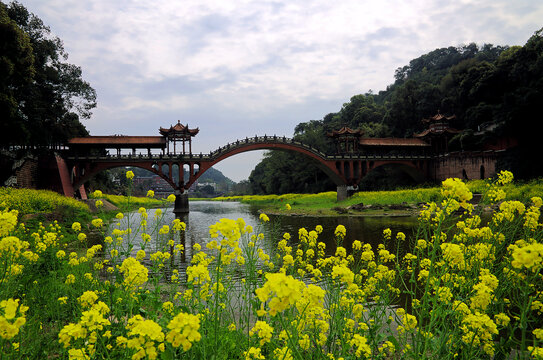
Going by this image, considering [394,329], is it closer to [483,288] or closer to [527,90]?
[483,288]

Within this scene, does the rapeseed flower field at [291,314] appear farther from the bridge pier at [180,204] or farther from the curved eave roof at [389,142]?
the curved eave roof at [389,142]

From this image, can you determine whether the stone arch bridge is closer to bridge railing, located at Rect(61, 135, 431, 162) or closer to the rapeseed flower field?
bridge railing, located at Rect(61, 135, 431, 162)

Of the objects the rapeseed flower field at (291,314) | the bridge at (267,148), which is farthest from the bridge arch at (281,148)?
the rapeseed flower field at (291,314)

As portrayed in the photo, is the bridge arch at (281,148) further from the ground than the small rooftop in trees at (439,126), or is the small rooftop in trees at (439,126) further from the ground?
the small rooftop in trees at (439,126)

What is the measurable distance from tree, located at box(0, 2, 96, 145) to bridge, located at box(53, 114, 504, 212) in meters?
5.21

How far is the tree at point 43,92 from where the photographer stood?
19125mm

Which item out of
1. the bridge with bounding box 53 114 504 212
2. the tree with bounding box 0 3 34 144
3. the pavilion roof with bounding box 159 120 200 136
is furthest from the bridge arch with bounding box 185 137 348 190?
the tree with bounding box 0 3 34 144

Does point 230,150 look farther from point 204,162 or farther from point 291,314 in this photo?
point 291,314

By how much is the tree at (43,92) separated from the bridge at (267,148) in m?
5.21

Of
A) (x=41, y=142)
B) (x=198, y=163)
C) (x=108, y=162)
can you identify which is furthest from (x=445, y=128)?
(x=41, y=142)

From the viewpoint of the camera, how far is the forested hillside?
2488cm

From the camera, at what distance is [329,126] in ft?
198

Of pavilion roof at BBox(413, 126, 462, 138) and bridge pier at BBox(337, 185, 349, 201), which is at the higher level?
pavilion roof at BBox(413, 126, 462, 138)

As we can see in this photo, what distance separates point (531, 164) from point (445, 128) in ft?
47.0
